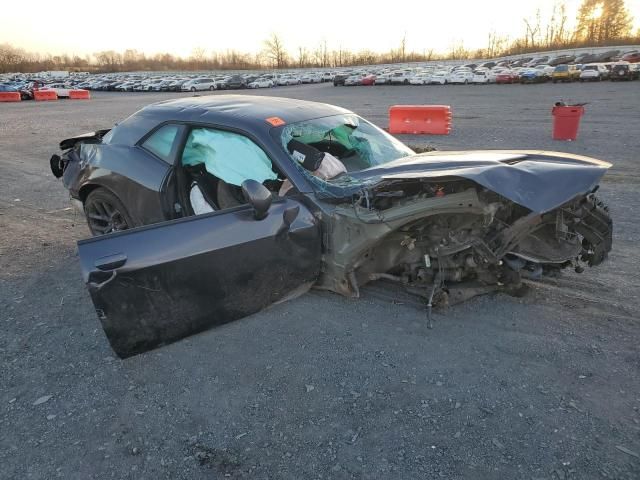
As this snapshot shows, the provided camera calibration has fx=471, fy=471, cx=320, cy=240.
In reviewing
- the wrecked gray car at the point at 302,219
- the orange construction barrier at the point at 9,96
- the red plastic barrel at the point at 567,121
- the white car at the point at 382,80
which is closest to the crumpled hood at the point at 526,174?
the wrecked gray car at the point at 302,219

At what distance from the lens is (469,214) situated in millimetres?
3131

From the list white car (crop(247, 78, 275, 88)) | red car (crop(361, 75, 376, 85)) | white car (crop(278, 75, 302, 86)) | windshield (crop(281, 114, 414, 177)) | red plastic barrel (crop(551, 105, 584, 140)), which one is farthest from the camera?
white car (crop(278, 75, 302, 86))

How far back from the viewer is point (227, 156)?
395 centimetres

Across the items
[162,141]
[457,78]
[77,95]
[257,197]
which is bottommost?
[257,197]

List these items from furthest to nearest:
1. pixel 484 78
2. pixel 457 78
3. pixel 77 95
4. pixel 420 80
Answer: pixel 420 80
pixel 457 78
pixel 484 78
pixel 77 95

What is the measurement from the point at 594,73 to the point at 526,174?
35.2 metres

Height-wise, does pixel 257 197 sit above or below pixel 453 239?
above

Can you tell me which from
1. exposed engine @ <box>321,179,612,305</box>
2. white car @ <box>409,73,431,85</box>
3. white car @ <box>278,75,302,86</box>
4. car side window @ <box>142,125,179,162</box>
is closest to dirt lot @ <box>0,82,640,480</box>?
exposed engine @ <box>321,179,612,305</box>

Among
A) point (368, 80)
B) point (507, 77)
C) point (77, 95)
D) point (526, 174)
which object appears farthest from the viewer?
point (368, 80)

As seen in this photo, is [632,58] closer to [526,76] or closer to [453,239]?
[526,76]

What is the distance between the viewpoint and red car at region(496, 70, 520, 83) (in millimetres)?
35272

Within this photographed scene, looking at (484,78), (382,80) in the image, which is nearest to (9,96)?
(382,80)

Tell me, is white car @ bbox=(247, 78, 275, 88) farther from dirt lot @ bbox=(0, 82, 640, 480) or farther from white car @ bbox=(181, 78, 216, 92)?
dirt lot @ bbox=(0, 82, 640, 480)

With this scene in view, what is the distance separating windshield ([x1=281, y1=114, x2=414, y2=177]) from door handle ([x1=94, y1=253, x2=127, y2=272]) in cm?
159
